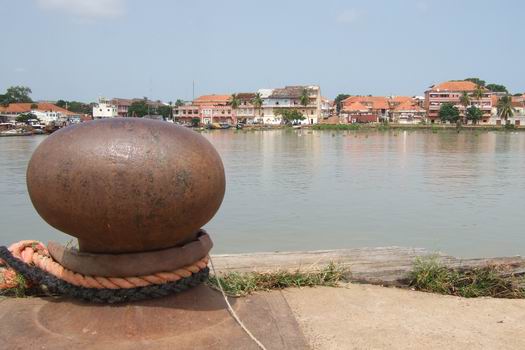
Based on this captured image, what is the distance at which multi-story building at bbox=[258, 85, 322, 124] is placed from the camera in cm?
11371

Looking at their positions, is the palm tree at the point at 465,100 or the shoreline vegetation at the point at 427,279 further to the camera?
the palm tree at the point at 465,100

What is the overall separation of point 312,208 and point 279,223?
7.11ft

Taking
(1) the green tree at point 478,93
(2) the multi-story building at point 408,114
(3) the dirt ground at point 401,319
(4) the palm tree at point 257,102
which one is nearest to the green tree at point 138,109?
(4) the palm tree at point 257,102

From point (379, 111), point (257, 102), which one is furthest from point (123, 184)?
point (379, 111)

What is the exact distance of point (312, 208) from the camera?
45.0 ft

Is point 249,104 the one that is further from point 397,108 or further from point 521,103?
point 521,103

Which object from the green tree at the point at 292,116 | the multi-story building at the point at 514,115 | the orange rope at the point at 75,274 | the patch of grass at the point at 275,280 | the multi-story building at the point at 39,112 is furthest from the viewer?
the green tree at the point at 292,116

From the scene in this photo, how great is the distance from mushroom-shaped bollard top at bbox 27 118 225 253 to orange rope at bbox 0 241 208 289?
18 centimetres

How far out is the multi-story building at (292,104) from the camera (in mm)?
113706

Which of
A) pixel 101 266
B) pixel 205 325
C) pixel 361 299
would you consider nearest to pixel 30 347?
pixel 101 266

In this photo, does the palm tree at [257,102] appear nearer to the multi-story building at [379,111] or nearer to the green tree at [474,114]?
the multi-story building at [379,111]

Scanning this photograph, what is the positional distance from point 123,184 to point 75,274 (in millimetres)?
788

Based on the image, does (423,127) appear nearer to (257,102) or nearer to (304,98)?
(304,98)

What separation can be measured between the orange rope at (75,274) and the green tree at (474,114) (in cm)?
10344
